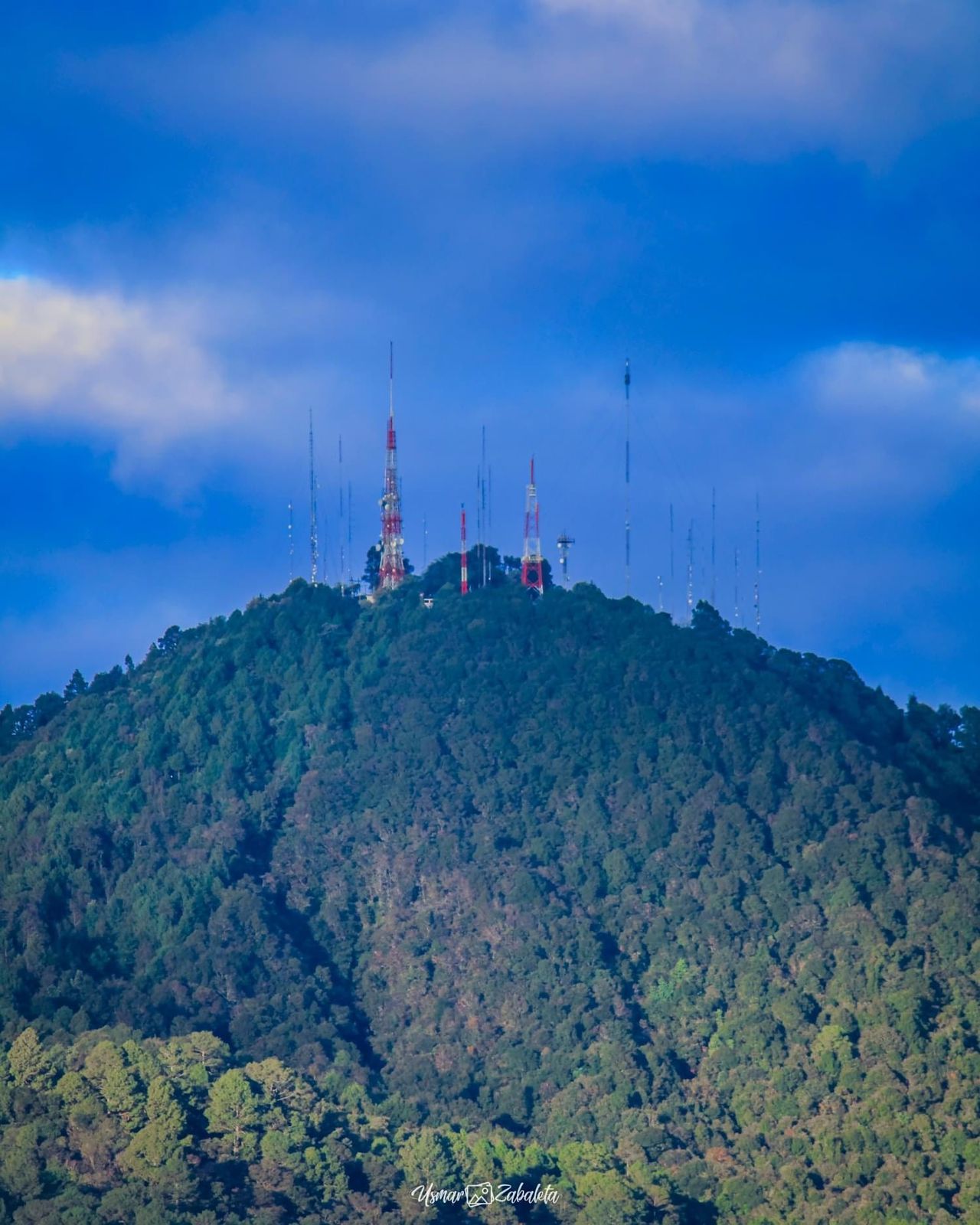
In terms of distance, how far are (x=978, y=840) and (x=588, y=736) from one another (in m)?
16.3

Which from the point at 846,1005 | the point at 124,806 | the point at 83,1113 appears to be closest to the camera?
the point at 83,1113

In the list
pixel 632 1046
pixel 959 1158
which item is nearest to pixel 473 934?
pixel 632 1046

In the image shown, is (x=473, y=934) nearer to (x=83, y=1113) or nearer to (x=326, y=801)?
(x=326, y=801)

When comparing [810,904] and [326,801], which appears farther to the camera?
[326,801]

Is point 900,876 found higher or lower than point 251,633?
lower

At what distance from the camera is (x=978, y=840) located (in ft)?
371

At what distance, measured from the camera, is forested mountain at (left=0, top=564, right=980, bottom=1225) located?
314 ft

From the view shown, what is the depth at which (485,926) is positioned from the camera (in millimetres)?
113625

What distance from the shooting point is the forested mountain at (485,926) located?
314ft
